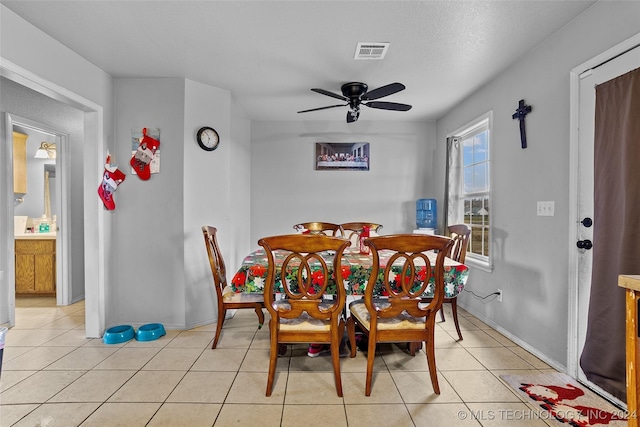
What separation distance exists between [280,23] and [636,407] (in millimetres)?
2647

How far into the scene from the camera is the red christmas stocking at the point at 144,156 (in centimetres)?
307

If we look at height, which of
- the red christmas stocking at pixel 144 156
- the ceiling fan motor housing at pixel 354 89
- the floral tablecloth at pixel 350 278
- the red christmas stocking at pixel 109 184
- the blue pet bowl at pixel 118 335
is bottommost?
the blue pet bowl at pixel 118 335

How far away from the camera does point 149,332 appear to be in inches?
112

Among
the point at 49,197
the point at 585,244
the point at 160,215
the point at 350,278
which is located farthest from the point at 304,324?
the point at 49,197

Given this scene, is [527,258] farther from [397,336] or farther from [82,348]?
[82,348]

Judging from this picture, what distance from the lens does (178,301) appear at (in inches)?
123

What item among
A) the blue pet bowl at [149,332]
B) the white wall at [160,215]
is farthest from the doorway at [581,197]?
the blue pet bowl at [149,332]

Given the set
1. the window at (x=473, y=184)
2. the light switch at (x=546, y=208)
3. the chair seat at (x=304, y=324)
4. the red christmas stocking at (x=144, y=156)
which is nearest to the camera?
the chair seat at (x=304, y=324)

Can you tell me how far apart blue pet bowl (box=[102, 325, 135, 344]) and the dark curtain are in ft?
11.4

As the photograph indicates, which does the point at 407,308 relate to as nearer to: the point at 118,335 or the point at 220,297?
the point at 220,297

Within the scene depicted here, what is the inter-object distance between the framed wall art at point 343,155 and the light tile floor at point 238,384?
262 cm

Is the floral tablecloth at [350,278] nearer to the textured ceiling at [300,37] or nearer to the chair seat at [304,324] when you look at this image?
the chair seat at [304,324]

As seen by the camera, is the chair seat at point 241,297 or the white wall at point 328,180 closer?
the chair seat at point 241,297

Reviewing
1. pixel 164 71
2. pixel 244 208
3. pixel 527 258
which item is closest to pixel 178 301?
pixel 244 208
